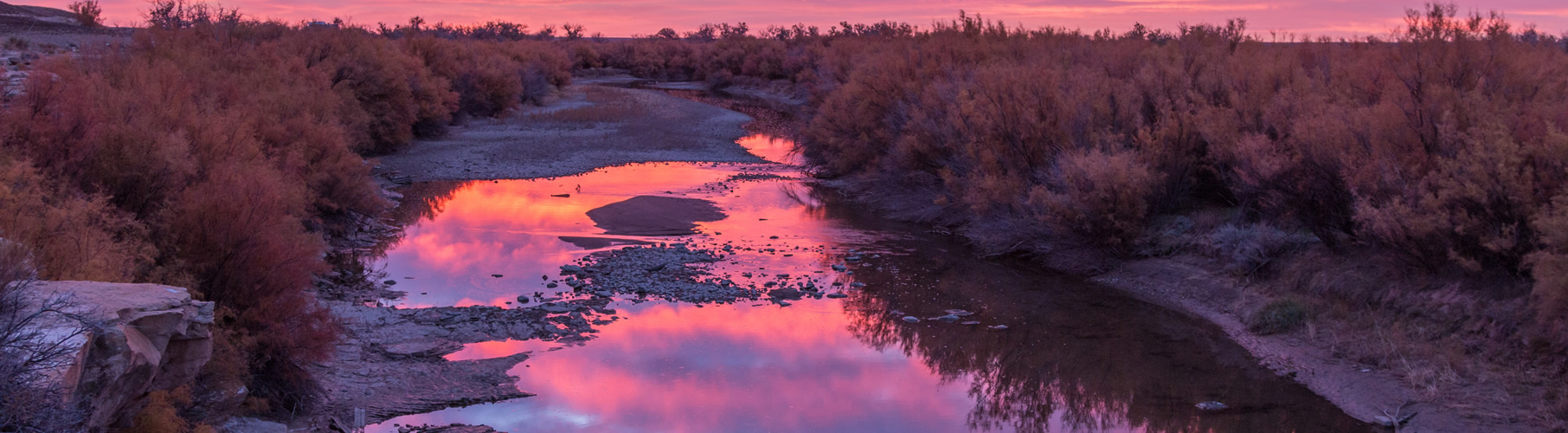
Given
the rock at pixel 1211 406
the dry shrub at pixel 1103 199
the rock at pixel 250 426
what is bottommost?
the rock at pixel 1211 406

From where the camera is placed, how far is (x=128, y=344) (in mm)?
4906

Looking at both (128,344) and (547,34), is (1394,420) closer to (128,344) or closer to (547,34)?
(128,344)

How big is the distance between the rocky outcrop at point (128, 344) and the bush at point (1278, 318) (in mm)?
10652

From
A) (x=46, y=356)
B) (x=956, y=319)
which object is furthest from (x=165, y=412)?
(x=956, y=319)

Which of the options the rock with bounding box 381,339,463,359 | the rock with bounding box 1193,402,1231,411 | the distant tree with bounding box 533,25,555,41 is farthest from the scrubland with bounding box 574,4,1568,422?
the distant tree with bounding box 533,25,555,41

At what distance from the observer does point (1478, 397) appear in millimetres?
8883

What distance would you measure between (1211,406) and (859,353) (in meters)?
3.64

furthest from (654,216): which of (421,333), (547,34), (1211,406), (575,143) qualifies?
(547,34)

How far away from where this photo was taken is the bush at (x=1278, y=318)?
37.8ft

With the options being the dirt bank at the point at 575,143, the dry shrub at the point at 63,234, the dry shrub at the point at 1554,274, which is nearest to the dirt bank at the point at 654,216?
the dirt bank at the point at 575,143

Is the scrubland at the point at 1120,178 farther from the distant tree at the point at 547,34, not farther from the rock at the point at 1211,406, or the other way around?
the distant tree at the point at 547,34

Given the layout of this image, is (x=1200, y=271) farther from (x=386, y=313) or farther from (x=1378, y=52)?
(x=386, y=313)

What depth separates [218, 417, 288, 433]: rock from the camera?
721 centimetres

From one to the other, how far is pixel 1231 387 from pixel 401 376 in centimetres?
817
